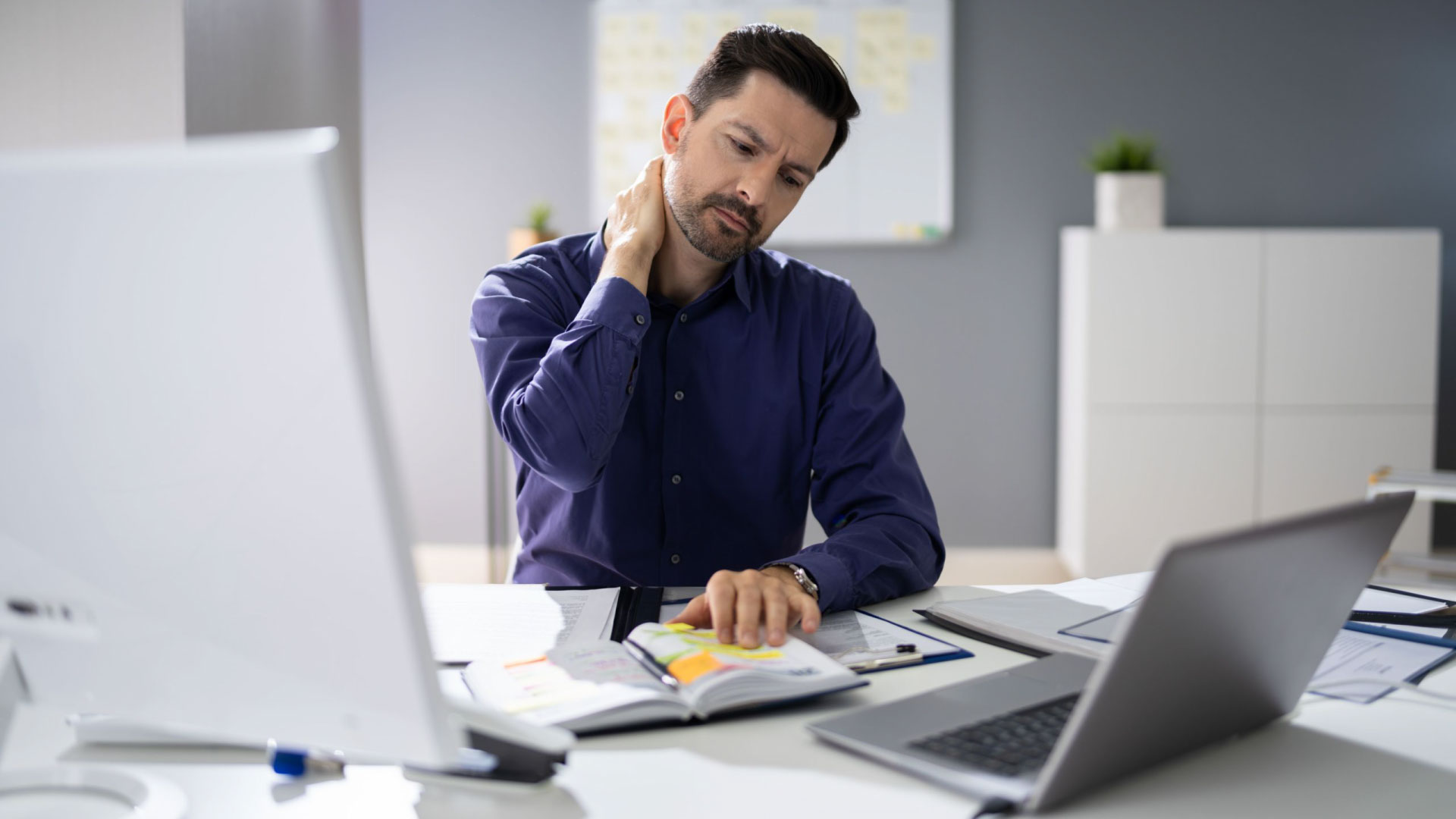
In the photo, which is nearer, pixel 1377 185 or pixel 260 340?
pixel 260 340

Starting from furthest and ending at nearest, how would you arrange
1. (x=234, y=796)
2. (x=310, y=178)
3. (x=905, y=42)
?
(x=905, y=42) → (x=234, y=796) → (x=310, y=178)

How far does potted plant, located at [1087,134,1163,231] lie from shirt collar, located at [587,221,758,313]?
8.07 feet

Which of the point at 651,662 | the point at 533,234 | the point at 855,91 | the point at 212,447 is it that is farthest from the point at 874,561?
the point at 855,91

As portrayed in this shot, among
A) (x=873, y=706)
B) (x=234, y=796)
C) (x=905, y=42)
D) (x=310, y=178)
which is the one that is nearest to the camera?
(x=310, y=178)

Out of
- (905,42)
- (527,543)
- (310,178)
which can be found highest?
(905,42)

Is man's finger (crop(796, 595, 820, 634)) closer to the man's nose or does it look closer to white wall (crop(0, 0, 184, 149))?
the man's nose

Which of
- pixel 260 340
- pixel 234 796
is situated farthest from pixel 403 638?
pixel 234 796

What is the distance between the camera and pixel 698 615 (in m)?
1.13

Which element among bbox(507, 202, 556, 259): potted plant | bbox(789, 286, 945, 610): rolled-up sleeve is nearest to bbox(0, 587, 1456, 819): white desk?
bbox(789, 286, 945, 610): rolled-up sleeve

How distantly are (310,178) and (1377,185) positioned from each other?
4.49 m

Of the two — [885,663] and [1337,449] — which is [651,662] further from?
[1337,449]

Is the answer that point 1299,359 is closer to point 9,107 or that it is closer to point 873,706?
point 873,706

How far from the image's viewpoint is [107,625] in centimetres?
67

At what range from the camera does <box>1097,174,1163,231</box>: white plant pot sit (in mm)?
3836
